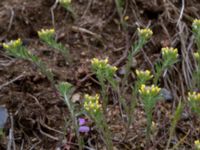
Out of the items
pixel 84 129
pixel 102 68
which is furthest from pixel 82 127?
pixel 102 68

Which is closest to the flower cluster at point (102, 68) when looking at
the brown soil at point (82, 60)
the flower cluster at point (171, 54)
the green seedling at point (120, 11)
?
the flower cluster at point (171, 54)

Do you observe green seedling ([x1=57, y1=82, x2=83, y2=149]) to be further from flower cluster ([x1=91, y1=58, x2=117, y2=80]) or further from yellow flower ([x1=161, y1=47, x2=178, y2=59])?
yellow flower ([x1=161, y1=47, x2=178, y2=59])

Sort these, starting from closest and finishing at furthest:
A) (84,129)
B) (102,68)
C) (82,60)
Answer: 1. (102,68)
2. (84,129)
3. (82,60)

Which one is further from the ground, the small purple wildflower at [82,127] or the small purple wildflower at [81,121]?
the small purple wildflower at [81,121]

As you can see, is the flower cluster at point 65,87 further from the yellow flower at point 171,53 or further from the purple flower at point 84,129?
the yellow flower at point 171,53

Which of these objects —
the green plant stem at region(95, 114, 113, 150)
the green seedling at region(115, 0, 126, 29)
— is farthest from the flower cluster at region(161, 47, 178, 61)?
the green seedling at region(115, 0, 126, 29)

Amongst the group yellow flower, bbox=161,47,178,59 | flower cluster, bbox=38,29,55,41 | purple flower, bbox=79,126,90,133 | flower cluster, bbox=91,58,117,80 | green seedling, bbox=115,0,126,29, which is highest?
green seedling, bbox=115,0,126,29

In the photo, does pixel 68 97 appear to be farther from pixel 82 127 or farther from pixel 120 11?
pixel 120 11

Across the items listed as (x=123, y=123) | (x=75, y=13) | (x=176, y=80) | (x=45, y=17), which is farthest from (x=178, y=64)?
(x=45, y=17)

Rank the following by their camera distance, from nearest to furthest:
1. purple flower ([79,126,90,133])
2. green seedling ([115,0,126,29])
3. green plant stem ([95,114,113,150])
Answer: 1. green plant stem ([95,114,113,150])
2. purple flower ([79,126,90,133])
3. green seedling ([115,0,126,29])
